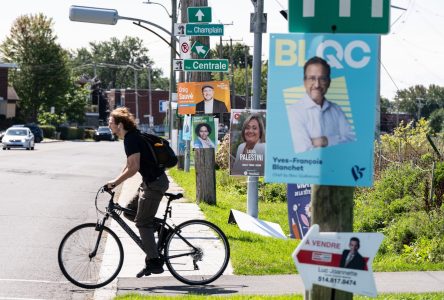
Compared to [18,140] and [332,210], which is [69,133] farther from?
[332,210]

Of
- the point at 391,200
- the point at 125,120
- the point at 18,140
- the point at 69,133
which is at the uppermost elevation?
the point at 125,120

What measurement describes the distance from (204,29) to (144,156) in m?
8.32

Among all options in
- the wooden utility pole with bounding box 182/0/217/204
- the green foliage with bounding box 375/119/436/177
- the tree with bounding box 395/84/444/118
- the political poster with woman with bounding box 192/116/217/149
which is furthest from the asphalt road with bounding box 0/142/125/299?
the tree with bounding box 395/84/444/118

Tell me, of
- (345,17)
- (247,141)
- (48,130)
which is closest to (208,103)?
(247,141)

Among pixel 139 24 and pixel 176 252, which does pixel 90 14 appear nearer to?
pixel 139 24

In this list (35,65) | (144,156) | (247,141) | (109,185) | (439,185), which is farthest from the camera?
(35,65)

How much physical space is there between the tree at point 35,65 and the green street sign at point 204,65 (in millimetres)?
86492

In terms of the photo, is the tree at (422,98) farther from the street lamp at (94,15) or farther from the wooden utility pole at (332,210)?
the wooden utility pole at (332,210)

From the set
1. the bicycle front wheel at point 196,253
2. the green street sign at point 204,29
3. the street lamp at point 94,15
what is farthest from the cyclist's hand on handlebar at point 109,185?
the street lamp at point 94,15

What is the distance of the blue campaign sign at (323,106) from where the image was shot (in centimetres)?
522

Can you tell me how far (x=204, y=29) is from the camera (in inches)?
704

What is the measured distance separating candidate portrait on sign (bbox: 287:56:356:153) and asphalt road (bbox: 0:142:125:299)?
4987 mm

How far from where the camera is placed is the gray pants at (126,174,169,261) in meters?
9.93

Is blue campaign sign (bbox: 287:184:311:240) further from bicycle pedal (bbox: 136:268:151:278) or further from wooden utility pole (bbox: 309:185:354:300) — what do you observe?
wooden utility pole (bbox: 309:185:354:300)
